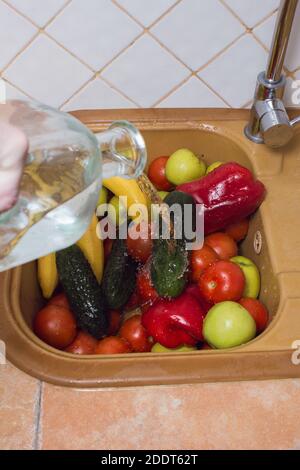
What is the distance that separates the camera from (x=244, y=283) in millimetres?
871

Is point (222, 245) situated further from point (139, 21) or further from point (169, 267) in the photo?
point (139, 21)

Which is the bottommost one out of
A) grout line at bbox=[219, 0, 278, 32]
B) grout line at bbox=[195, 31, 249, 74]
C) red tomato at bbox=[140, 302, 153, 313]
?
red tomato at bbox=[140, 302, 153, 313]

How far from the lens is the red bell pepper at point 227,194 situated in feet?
2.98

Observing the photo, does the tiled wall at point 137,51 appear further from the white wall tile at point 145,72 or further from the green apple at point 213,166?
the green apple at point 213,166

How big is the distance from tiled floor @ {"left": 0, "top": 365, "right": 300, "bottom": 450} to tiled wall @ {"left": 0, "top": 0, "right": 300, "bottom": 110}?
503 mm

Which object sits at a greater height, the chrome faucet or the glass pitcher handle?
the glass pitcher handle

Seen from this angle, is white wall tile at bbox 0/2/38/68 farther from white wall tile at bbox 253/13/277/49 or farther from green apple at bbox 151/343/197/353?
green apple at bbox 151/343/197/353

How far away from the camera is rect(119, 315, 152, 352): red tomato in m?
0.87

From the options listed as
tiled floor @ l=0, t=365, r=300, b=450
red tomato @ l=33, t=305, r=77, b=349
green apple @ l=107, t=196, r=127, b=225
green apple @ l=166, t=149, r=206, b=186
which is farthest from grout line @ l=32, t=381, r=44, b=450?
green apple @ l=166, t=149, r=206, b=186

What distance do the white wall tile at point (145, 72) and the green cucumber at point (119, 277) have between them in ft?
0.91

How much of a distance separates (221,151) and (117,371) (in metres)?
0.48

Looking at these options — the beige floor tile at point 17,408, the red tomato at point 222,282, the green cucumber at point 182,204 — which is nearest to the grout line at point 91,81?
the green cucumber at point 182,204
